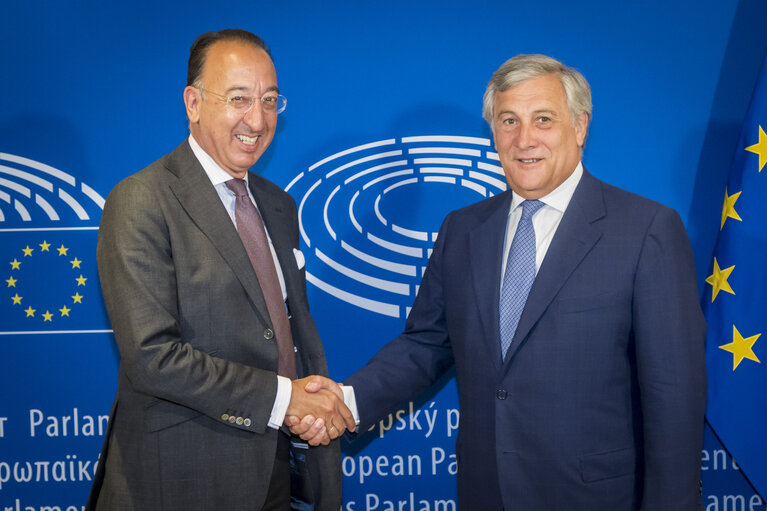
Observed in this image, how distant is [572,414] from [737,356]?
41.6 inches

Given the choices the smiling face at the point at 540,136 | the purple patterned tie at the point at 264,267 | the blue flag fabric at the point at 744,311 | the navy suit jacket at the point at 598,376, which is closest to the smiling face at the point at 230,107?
the purple patterned tie at the point at 264,267

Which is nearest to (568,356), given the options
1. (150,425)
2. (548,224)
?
(548,224)

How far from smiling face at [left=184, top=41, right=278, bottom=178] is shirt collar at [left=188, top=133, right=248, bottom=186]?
1 centimetres

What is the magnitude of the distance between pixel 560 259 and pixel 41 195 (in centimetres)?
243

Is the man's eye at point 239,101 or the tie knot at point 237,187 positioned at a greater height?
the man's eye at point 239,101

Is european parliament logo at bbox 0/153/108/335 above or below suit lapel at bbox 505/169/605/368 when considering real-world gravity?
above

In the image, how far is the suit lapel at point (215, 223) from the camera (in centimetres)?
195

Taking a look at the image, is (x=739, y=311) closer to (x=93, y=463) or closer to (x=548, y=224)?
(x=548, y=224)

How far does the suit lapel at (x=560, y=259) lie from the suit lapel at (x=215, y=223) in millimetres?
790

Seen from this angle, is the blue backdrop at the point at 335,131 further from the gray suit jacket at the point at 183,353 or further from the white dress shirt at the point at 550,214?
the gray suit jacket at the point at 183,353

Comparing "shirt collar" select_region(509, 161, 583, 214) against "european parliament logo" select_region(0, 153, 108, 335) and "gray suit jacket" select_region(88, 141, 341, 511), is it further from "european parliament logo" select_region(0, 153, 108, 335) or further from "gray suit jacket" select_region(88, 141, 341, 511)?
"european parliament logo" select_region(0, 153, 108, 335)

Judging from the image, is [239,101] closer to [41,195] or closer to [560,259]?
[560,259]

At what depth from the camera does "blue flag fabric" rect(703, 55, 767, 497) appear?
8.11 feet

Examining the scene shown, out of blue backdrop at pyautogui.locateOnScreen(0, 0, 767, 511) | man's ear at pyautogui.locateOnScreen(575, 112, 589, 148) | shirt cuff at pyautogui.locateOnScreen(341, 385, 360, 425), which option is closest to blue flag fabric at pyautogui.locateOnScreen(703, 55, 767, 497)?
blue backdrop at pyautogui.locateOnScreen(0, 0, 767, 511)
